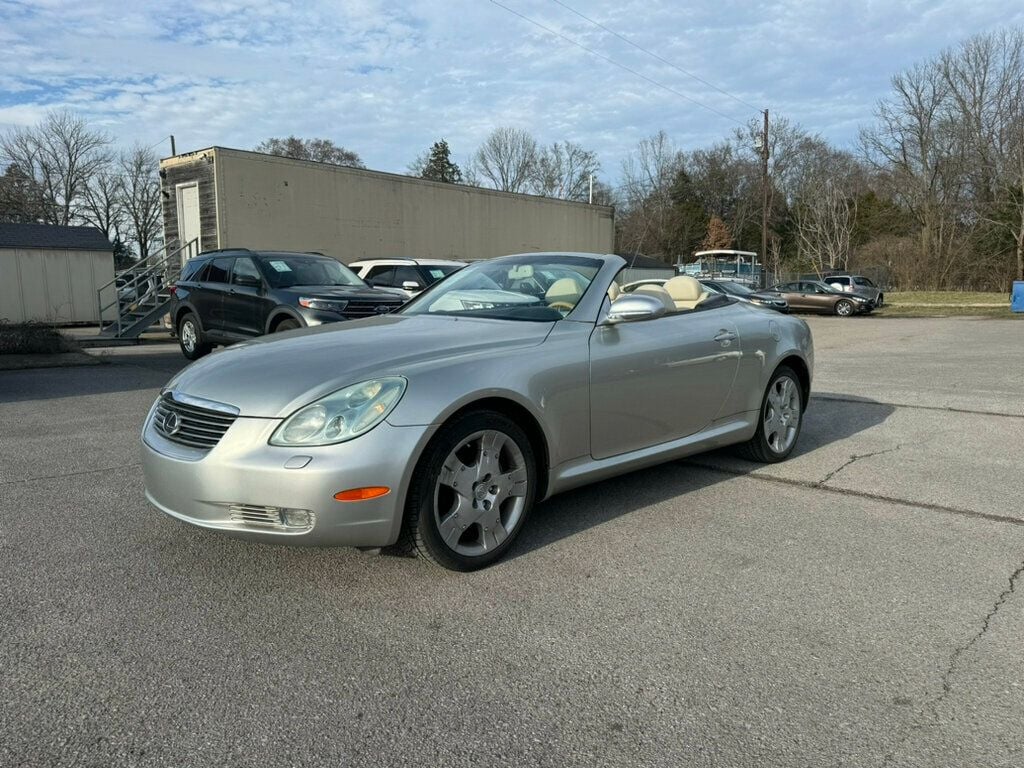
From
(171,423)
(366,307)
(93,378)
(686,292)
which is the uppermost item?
(686,292)

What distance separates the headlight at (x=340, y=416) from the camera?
10.2 feet

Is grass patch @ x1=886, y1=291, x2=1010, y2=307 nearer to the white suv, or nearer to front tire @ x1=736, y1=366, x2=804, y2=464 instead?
the white suv

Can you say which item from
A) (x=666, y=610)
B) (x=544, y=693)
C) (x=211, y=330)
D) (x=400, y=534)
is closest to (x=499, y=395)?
(x=400, y=534)

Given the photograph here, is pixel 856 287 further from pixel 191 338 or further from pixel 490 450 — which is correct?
pixel 490 450

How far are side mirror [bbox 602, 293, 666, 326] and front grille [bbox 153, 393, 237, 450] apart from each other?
2.01 meters

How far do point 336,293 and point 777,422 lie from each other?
6.49 metres

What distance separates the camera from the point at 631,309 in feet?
13.7

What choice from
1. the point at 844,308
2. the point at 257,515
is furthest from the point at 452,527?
the point at 844,308

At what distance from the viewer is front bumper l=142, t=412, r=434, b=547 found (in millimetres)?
3066

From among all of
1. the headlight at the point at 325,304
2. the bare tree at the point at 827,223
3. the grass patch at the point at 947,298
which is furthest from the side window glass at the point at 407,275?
the bare tree at the point at 827,223

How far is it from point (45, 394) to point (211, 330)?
3.31 m

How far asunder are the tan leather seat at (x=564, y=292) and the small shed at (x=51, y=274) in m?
26.0

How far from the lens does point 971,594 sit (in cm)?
331

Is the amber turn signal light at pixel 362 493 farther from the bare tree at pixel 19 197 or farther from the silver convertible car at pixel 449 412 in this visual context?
the bare tree at pixel 19 197
